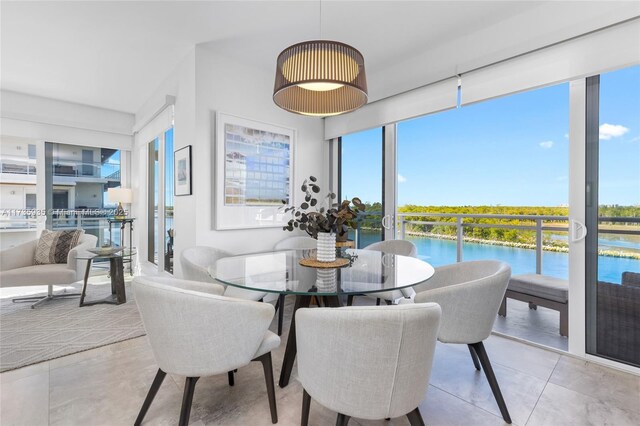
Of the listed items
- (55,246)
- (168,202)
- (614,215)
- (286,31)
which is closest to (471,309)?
(614,215)

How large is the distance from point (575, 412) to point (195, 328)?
208 centimetres

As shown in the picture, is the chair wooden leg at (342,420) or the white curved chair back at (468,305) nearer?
the chair wooden leg at (342,420)

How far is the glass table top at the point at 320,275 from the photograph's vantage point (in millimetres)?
1507

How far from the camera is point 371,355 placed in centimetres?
106

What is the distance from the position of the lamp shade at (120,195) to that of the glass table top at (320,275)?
381 cm

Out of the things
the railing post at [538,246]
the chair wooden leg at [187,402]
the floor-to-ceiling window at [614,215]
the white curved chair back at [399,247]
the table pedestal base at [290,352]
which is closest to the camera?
the chair wooden leg at [187,402]

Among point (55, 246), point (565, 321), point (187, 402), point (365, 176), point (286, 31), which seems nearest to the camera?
point (187, 402)

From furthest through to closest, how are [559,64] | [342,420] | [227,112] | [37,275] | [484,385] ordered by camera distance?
[37,275] → [227,112] → [559,64] → [484,385] → [342,420]

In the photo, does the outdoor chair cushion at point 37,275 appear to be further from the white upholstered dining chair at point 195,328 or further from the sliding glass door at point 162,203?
the white upholstered dining chair at point 195,328

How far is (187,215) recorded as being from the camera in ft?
10.4

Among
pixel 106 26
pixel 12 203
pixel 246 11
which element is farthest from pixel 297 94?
pixel 12 203

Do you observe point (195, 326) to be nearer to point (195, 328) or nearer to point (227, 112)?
point (195, 328)

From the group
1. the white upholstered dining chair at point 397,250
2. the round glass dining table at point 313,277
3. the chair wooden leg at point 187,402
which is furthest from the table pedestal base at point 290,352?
the white upholstered dining chair at point 397,250

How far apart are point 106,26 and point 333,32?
2025 mm
